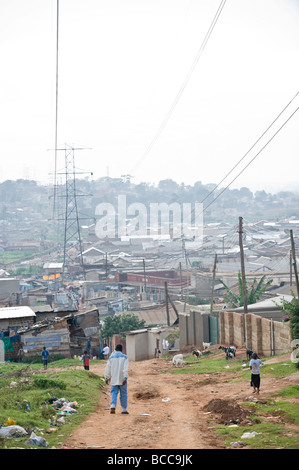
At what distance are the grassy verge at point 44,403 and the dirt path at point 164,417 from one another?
235 millimetres

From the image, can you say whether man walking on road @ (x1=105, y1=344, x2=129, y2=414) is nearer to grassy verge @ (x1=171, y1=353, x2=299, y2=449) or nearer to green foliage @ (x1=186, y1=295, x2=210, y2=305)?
grassy verge @ (x1=171, y1=353, x2=299, y2=449)

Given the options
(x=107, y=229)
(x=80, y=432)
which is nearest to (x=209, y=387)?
(x=80, y=432)

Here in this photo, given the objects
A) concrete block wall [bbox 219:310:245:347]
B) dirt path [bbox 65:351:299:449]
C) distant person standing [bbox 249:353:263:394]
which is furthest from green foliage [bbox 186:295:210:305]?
distant person standing [bbox 249:353:263:394]

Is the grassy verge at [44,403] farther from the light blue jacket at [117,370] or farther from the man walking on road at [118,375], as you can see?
the light blue jacket at [117,370]

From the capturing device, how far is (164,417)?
10562 mm

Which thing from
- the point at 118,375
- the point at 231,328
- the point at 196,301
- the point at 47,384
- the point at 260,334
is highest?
the point at 118,375

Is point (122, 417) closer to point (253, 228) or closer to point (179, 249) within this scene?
point (179, 249)

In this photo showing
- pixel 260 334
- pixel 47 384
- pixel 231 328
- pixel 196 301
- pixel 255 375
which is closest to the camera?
pixel 47 384

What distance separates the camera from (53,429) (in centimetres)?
906

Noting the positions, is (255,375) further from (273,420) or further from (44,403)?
(44,403)

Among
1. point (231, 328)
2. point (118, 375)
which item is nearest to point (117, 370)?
point (118, 375)

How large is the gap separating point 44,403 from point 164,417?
7.25 feet

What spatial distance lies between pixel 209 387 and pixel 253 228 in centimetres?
13922

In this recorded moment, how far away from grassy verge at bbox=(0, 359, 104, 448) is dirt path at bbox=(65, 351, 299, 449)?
0.23 metres
